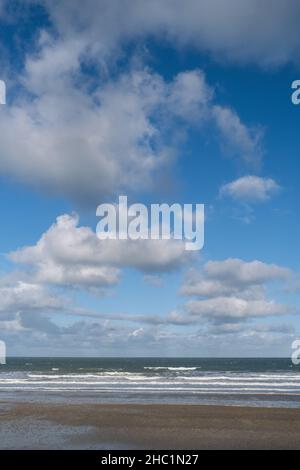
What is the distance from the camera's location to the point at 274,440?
1642 cm

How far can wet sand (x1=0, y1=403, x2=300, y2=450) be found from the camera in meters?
15.7

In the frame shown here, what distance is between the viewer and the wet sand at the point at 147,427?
51.4ft

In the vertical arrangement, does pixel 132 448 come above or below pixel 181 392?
above

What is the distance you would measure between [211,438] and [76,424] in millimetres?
6638

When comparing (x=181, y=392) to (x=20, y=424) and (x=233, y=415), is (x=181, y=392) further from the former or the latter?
(x=20, y=424)

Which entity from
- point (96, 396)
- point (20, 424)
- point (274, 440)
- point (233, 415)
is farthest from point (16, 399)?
point (274, 440)

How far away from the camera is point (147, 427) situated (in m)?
18.8

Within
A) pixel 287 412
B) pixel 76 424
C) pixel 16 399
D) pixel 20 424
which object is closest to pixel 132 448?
pixel 76 424

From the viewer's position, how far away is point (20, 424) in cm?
1975
